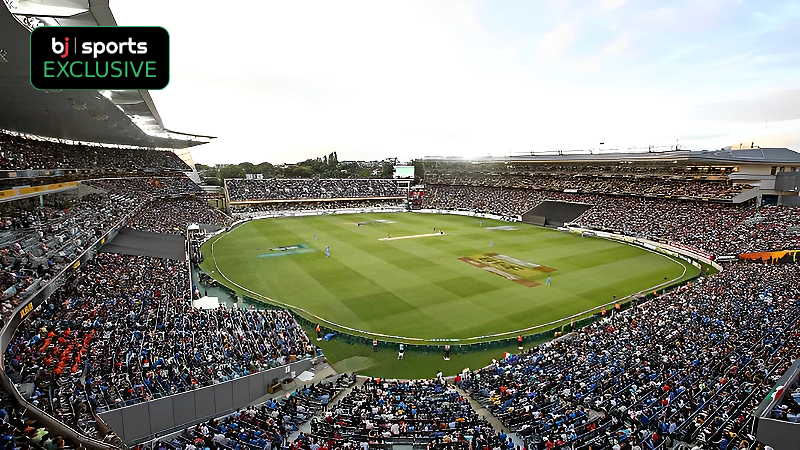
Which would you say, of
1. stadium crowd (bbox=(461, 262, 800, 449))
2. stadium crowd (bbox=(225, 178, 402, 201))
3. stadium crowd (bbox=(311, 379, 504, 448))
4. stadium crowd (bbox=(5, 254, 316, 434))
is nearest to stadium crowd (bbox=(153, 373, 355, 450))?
stadium crowd (bbox=(311, 379, 504, 448))

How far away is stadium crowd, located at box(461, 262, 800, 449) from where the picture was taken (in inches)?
429

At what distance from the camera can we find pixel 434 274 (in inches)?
1219

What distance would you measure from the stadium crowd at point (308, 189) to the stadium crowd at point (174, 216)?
25.3 feet

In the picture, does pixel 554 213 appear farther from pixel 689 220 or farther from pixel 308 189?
pixel 308 189

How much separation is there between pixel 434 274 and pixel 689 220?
30.2 meters

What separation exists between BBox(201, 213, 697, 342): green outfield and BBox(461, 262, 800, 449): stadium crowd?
15.2 ft

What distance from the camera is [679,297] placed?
23.0m

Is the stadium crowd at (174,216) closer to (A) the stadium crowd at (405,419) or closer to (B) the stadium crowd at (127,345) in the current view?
(B) the stadium crowd at (127,345)

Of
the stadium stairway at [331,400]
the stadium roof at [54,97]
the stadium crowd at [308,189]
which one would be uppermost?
the stadium roof at [54,97]

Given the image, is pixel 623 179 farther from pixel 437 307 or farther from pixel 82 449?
pixel 82 449

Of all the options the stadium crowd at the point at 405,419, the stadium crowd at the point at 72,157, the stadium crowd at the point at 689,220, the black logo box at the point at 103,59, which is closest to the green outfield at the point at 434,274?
the stadium crowd at the point at 689,220

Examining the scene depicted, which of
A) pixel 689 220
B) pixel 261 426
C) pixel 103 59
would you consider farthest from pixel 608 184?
pixel 103 59

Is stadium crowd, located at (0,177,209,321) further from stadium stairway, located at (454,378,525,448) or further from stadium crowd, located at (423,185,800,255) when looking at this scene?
stadium crowd, located at (423,185,800,255)

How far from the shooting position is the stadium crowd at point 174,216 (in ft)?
129
